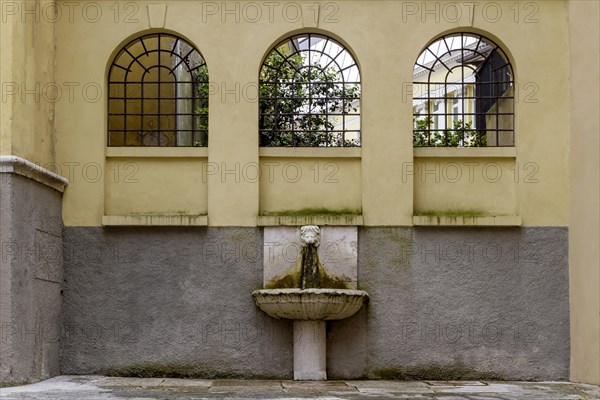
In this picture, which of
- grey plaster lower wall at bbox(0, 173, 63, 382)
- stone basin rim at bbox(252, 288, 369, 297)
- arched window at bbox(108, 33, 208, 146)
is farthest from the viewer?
arched window at bbox(108, 33, 208, 146)

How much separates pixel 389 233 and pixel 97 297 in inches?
153

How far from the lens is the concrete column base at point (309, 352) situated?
13227 millimetres

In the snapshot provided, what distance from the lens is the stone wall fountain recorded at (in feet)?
41.6

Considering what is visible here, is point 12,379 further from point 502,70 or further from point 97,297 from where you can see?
point 502,70

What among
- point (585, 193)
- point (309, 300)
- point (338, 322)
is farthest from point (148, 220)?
point (585, 193)

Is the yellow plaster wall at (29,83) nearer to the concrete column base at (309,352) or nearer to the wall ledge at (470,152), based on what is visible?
the concrete column base at (309,352)

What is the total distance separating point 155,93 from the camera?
1594cm

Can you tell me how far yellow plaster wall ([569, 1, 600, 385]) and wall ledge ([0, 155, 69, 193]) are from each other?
6568mm

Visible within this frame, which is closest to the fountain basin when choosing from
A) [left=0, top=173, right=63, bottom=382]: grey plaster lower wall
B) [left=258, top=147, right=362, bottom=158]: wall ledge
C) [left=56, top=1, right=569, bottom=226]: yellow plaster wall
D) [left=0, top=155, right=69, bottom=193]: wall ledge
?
[left=56, top=1, right=569, bottom=226]: yellow plaster wall

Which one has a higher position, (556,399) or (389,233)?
(389,233)

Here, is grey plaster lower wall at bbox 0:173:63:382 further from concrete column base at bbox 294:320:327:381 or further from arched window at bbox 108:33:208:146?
concrete column base at bbox 294:320:327:381

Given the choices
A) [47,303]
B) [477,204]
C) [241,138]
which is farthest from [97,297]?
[477,204]

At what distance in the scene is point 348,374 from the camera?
1353 centimetres

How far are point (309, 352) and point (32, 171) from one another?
407 centimetres
